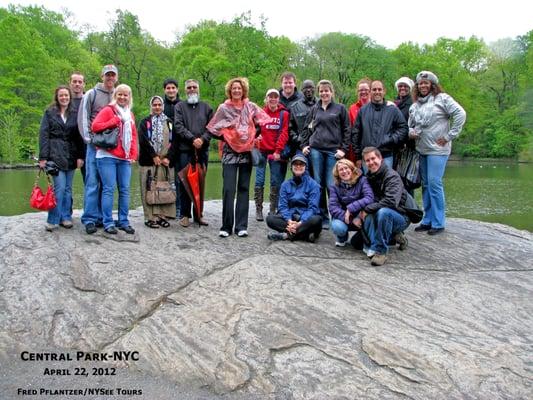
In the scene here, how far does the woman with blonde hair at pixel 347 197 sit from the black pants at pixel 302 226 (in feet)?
0.82

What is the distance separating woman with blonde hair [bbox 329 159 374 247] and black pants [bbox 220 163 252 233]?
4.04 ft

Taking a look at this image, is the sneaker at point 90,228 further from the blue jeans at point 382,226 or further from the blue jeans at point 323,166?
the blue jeans at point 382,226

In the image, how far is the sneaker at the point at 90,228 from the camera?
239 inches

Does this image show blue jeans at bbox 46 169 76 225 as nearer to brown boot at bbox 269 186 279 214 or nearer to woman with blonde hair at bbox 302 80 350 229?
brown boot at bbox 269 186 279 214

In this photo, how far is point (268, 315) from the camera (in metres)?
4.48

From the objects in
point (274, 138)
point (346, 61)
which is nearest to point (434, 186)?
point (274, 138)

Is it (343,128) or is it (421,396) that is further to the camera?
(343,128)

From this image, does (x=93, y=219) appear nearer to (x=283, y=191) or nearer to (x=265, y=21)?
(x=283, y=191)

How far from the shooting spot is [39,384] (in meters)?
3.74

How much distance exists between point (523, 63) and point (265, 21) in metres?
30.8

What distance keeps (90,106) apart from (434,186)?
4993 mm

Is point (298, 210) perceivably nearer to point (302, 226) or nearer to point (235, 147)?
point (302, 226)

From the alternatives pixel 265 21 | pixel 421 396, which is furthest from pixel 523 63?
pixel 421 396

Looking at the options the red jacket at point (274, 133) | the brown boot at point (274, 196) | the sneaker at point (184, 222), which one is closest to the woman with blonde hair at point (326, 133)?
the red jacket at point (274, 133)
